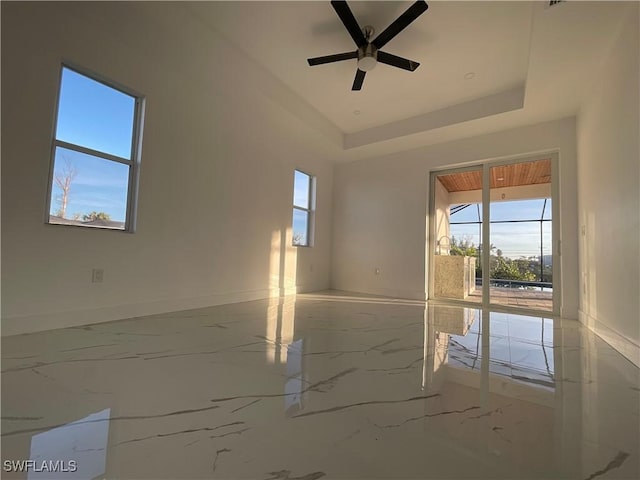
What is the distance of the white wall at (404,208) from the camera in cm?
388

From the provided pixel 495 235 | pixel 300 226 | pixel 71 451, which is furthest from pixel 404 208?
pixel 71 451

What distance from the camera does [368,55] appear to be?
3020mm

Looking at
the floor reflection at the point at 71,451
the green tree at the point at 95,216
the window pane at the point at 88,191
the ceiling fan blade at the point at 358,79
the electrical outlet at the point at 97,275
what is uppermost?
the ceiling fan blade at the point at 358,79

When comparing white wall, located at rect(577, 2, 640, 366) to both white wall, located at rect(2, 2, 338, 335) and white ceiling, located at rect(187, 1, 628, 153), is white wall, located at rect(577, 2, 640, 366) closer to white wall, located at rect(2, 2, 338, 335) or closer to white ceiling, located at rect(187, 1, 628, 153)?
white ceiling, located at rect(187, 1, 628, 153)

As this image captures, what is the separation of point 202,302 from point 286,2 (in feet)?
10.7

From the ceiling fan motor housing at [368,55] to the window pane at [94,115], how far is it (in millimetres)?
2385

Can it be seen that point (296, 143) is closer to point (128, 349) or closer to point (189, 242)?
point (189, 242)

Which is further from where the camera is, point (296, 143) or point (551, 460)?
point (296, 143)

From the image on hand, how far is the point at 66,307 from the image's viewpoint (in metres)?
2.52

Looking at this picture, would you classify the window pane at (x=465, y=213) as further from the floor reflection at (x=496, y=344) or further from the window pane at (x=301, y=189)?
the window pane at (x=301, y=189)

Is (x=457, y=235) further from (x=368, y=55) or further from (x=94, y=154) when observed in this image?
(x=94, y=154)

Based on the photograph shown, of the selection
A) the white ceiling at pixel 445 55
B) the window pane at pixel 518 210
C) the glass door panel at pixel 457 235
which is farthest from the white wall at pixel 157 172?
the window pane at pixel 518 210

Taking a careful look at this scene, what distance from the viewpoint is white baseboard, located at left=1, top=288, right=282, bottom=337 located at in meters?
2.26

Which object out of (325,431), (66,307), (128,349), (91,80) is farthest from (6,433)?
(91,80)
